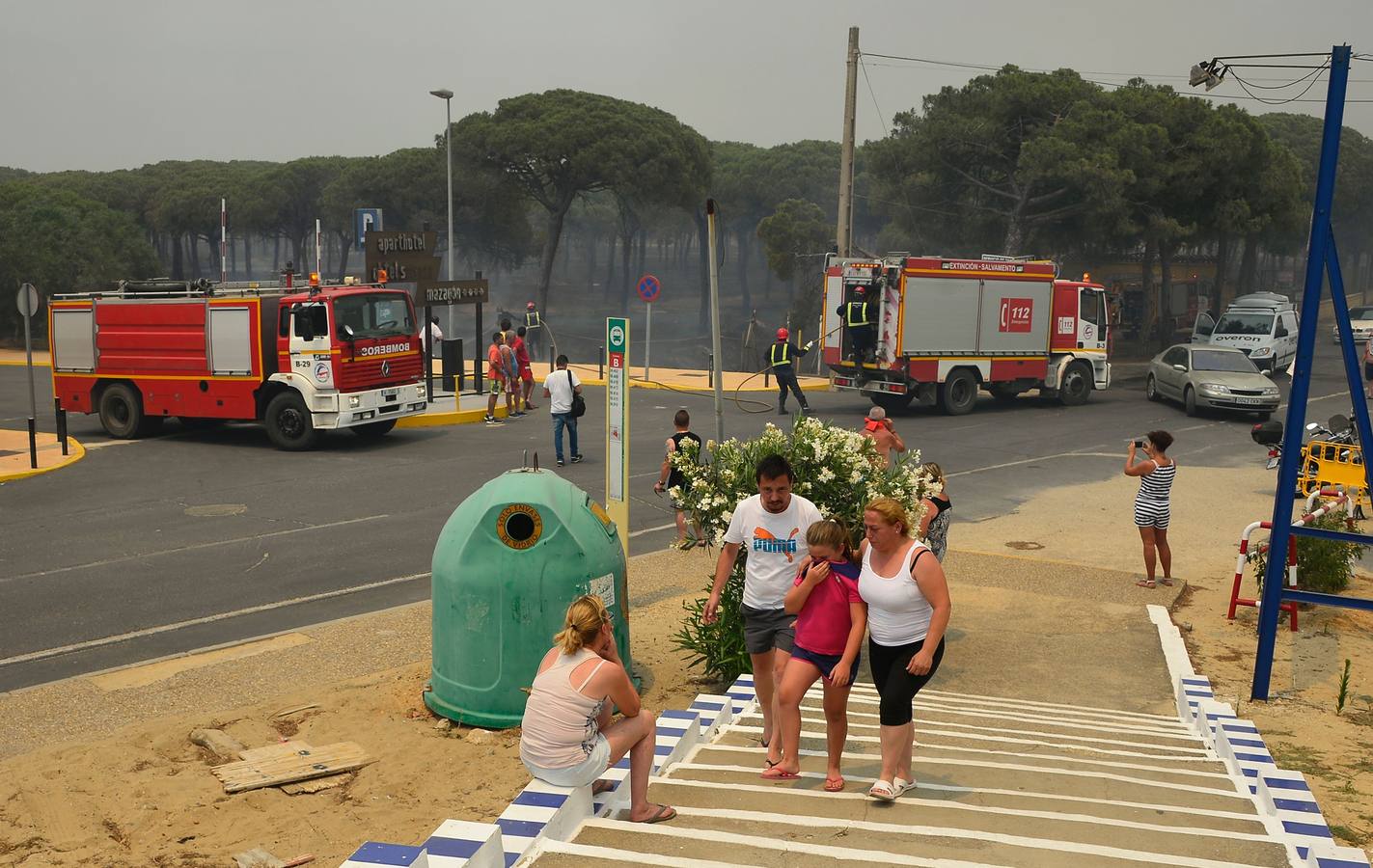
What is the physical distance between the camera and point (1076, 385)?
89.8 feet

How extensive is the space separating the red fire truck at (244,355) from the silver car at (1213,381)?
1523cm

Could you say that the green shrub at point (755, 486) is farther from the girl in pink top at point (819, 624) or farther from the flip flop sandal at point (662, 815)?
the flip flop sandal at point (662, 815)

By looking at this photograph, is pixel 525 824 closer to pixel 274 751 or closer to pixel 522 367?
pixel 274 751

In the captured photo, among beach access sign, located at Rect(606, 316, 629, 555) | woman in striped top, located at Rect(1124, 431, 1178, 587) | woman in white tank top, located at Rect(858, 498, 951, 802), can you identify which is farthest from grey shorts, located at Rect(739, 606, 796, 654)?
woman in striped top, located at Rect(1124, 431, 1178, 587)

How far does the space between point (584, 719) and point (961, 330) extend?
2103 centimetres

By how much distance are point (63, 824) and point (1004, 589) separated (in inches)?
319

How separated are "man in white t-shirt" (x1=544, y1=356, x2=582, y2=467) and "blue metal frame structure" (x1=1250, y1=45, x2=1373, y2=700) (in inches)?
418

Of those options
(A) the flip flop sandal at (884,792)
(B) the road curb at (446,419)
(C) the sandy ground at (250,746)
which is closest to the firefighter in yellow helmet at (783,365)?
(B) the road curb at (446,419)

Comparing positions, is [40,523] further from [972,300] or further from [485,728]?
[972,300]

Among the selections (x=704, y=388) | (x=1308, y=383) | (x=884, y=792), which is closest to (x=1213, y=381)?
(x=704, y=388)

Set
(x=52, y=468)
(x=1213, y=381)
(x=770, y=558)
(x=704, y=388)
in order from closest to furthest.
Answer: (x=770, y=558) → (x=52, y=468) → (x=1213, y=381) → (x=704, y=388)

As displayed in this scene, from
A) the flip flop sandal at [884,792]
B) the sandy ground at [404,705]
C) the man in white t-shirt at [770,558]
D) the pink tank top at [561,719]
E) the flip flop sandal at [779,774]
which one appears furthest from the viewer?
the man in white t-shirt at [770,558]

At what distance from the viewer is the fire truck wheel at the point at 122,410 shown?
20.8m

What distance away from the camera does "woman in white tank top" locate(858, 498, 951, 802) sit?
5551 millimetres
